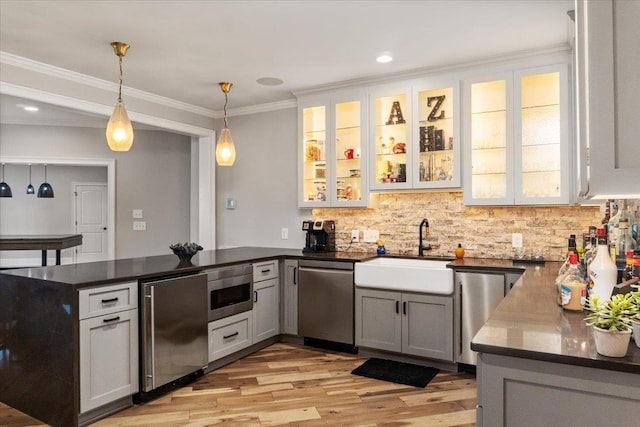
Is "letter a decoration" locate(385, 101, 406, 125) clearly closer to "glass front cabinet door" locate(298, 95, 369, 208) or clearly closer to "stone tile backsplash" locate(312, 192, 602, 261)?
"glass front cabinet door" locate(298, 95, 369, 208)

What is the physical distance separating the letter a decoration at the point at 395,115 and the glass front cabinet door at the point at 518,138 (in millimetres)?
644

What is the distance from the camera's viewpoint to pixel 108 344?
2.81 meters

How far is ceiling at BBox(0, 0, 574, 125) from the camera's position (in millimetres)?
2762

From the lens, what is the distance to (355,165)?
4469 mm

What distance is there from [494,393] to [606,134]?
0.80 m

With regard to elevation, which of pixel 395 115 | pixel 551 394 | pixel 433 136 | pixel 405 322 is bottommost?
pixel 405 322

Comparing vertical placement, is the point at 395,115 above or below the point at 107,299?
above

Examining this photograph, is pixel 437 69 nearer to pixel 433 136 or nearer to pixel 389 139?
pixel 433 136

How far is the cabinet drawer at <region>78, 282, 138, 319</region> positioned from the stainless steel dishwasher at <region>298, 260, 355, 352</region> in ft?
5.52

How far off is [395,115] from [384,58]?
2.27 ft

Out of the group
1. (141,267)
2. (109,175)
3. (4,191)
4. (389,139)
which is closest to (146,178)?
(109,175)

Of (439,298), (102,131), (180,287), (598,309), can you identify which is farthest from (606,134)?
(102,131)

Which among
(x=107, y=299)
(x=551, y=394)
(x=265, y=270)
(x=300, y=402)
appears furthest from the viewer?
(x=265, y=270)

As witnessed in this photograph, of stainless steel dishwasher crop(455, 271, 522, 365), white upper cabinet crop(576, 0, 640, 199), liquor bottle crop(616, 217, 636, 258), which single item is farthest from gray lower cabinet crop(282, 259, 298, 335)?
white upper cabinet crop(576, 0, 640, 199)
